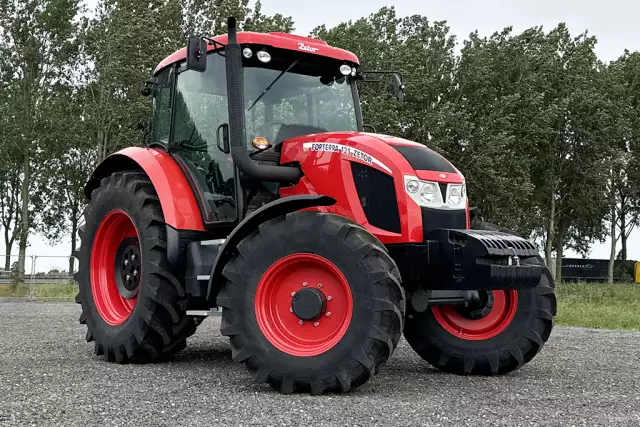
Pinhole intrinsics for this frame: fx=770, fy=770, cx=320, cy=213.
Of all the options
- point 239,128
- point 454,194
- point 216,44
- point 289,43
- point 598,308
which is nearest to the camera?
point 454,194

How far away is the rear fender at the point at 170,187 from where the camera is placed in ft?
23.2

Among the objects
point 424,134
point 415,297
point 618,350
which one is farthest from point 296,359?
point 424,134

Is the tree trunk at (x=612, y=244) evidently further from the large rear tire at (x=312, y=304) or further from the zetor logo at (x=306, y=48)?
the large rear tire at (x=312, y=304)

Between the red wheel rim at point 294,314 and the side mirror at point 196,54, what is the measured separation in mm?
1802

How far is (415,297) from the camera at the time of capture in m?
6.23

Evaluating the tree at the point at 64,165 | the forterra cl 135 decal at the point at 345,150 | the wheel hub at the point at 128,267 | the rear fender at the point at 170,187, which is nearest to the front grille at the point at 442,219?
the forterra cl 135 decal at the point at 345,150

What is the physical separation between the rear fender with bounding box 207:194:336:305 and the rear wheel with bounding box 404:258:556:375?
141 centimetres

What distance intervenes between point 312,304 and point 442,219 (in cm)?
131

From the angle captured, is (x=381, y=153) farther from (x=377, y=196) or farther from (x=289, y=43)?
(x=289, y=43)

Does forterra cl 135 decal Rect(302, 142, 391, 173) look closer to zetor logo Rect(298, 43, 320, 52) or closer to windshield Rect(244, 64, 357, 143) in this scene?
windshield Rect(244, 64, 357, 143)

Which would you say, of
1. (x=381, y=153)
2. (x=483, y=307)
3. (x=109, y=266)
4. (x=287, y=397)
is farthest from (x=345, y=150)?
(x=109, y=266)

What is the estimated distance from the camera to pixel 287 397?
548cm

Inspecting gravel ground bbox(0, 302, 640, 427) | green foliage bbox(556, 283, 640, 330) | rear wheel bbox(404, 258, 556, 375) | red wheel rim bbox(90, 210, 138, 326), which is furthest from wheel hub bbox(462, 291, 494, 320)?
green foliage bbox(556, 283, 640, 330)

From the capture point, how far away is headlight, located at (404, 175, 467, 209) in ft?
20.1
